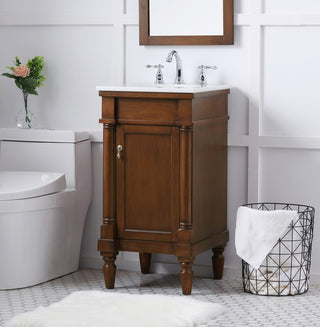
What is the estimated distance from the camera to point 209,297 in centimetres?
325

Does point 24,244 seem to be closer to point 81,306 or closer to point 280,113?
point 81,306

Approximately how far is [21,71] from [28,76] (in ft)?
0.17

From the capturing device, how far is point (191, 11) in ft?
11.5

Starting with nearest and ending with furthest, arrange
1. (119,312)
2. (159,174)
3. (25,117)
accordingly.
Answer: (119,312)
(159,174)
(25,117)

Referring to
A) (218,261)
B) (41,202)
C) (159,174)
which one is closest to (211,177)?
(159,174)

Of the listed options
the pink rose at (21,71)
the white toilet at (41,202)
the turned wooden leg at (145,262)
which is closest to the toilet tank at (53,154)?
the white toilet at (41,202)

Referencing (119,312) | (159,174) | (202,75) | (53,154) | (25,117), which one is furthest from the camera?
(25,117)

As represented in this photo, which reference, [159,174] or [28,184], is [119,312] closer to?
[159,174]

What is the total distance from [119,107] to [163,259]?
82 cm

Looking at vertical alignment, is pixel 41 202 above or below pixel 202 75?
below

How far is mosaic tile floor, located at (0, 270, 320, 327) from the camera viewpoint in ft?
9.65

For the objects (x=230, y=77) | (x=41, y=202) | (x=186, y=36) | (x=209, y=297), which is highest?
(x=186, y=36)

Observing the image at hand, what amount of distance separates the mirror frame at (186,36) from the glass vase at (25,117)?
62 centimetres

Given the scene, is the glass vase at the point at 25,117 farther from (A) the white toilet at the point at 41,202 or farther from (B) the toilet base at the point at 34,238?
(B) the toilet base at the point at 34,238
